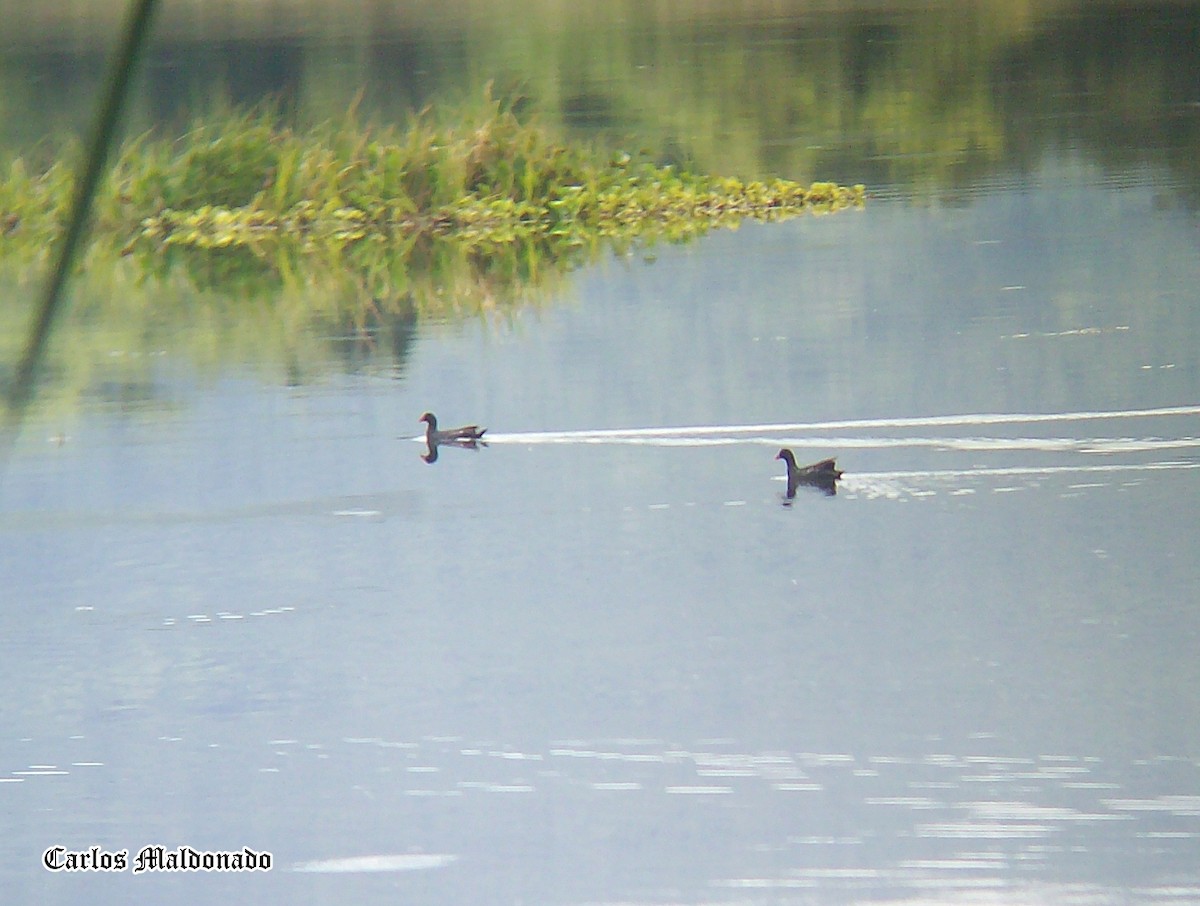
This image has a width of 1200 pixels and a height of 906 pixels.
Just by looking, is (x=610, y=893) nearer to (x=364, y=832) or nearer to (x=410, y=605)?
(x=364, y=832)

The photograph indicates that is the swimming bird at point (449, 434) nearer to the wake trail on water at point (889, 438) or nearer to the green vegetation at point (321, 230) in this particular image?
the wake trail on water at point (889, 438)

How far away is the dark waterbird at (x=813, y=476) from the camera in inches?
72.5

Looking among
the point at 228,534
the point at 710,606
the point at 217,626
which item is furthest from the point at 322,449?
the point at 710,606

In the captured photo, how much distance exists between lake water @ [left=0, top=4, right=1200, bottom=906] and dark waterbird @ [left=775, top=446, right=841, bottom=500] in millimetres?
21

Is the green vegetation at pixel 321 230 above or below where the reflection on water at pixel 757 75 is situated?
below

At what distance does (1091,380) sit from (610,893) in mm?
1116

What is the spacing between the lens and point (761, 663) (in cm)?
154

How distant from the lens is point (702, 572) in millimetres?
1707

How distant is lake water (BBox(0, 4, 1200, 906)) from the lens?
4.31ft

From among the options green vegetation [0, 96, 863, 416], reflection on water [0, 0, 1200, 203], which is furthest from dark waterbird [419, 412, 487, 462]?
reflection on water [0, 0, 1200, 203]

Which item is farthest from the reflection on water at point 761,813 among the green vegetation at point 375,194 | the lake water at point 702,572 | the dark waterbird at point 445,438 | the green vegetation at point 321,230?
the green vegetation at point 375,194

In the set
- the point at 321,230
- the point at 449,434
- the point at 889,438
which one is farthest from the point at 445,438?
the point at 321,230

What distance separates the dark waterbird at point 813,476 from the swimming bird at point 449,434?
1.26 ft

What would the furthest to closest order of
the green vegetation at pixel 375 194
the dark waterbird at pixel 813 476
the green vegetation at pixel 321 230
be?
the green vegetation at pixel 375 194 → the green vegetation at pixel 321 230 → the dark waterbird at pixel 813 476
